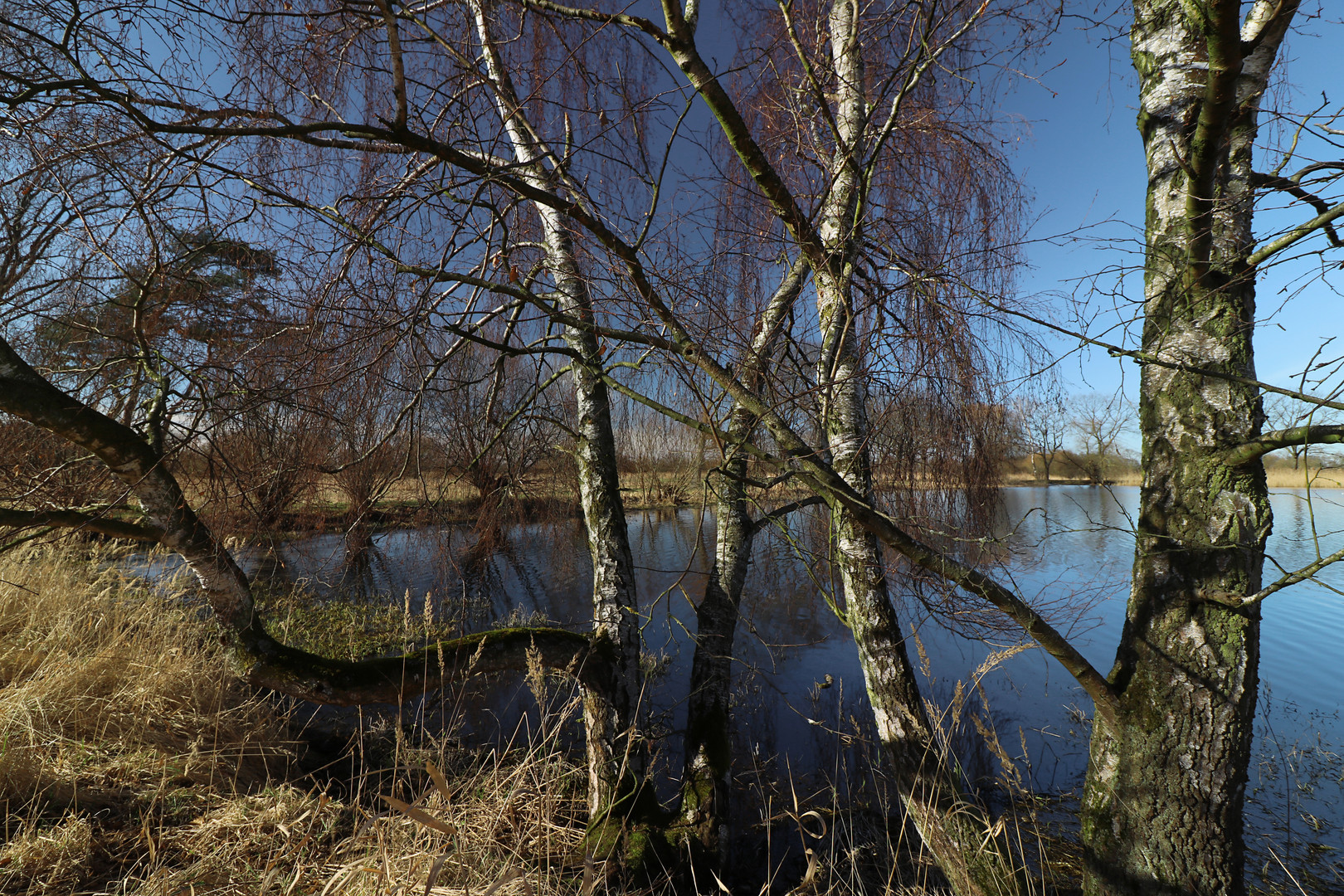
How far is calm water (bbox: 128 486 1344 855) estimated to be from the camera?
3.87m

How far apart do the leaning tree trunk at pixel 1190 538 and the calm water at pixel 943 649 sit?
29cm

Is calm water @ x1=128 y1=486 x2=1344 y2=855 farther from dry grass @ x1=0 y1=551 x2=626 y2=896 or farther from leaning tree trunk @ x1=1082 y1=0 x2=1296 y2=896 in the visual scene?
dry grass @ x1=0 y1=551 x2=626 y2=896

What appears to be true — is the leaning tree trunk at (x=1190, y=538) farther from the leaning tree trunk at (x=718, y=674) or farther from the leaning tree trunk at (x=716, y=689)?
the leaning tree trunk at (x=716, y=689)

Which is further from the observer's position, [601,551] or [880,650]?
[601,551]

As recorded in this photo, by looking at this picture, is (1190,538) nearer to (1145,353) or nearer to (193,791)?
(1145,353)

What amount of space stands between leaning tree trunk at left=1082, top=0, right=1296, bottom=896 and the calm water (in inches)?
11.2

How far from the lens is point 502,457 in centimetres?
436

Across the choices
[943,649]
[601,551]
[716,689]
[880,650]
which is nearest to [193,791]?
[601,551]

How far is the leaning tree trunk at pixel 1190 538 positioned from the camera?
6.77 feet

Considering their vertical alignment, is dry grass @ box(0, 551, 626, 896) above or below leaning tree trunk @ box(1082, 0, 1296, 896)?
below

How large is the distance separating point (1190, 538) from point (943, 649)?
5.65 metres

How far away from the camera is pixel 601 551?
374 cm

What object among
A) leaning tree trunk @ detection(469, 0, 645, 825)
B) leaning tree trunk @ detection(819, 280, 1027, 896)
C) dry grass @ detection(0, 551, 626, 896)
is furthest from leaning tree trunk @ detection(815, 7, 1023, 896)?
dry grass @ detection(0, 551, 626, 896)

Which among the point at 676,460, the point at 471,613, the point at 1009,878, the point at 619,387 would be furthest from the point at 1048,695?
the point at 471,613
